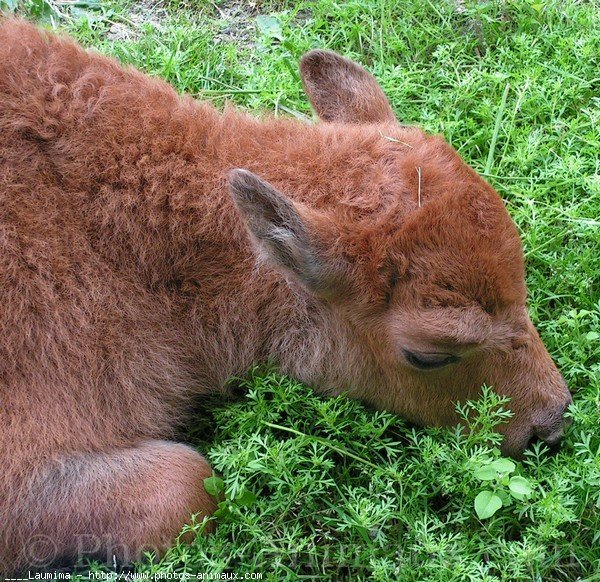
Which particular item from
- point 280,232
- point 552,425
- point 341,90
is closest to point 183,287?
point 280,232

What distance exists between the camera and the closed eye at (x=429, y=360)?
15.5ft

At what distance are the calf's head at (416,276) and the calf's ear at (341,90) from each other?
0.41 m

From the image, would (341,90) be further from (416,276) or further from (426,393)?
(426,393)

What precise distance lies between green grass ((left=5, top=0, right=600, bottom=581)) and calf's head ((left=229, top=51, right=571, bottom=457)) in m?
0.19

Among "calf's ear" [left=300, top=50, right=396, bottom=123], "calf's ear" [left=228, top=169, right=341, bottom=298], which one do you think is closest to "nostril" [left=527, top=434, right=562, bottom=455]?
"calf's ear" [left=228, top=169, right=341, bottom=298]

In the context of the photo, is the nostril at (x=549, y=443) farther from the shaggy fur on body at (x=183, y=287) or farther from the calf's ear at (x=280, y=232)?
the calf's ear at (x=280, y=232)

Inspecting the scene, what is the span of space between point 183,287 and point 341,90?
1675 millimetres

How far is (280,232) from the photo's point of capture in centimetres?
444

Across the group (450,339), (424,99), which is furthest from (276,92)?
(450,339)

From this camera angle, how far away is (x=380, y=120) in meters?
5.61

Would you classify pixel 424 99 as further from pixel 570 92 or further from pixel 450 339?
pixel 450 339

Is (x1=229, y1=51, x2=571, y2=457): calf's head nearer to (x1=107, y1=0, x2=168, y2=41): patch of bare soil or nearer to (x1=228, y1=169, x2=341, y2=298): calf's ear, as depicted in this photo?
(x1=228, y1=169, x2=341, y2=298): calf's ear

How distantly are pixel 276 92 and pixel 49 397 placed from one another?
131 inches

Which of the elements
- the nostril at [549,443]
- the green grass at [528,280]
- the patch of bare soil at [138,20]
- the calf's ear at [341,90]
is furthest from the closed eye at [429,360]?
the patch of bare soil at [138,20]
